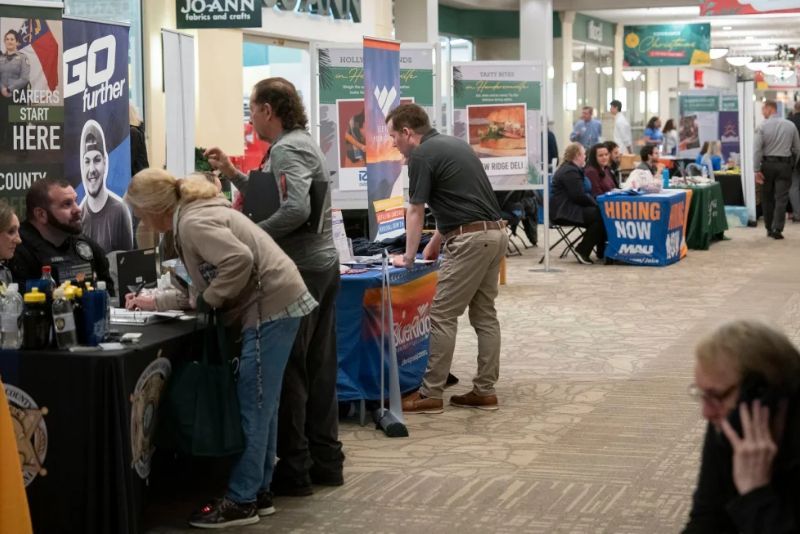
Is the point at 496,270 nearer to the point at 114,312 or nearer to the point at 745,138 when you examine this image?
the point at 114,312

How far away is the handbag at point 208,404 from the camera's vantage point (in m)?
3.86

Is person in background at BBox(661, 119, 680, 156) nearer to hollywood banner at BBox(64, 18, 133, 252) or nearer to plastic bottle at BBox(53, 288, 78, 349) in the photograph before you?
hollywood banner at BBox(64, 18, 133, 252)

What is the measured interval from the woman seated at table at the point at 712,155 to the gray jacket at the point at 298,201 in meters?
12.6

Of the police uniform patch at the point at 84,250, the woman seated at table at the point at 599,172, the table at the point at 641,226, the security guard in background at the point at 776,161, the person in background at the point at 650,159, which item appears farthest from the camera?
the security guard in background at the point at 776,161

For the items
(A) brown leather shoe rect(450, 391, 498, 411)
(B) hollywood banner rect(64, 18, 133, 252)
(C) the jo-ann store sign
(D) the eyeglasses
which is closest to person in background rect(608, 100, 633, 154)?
(C) the jo-ann store sign

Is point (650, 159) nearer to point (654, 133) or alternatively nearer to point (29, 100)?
point (654, 133)

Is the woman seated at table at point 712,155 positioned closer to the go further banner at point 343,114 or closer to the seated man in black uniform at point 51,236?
the go further banner at point 343,114

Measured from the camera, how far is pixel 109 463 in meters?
3.59

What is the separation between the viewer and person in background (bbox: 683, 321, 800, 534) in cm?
198

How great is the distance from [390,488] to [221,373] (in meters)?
0.90

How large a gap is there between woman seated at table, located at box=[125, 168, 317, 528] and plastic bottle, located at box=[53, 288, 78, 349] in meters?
0.37

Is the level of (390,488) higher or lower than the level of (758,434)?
lower

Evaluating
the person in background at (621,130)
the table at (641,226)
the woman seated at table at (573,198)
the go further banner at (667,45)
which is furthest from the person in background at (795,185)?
the go further banner at (667,45)

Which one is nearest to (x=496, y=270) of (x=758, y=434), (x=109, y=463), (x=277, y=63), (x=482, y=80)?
(x=109, y=463)
